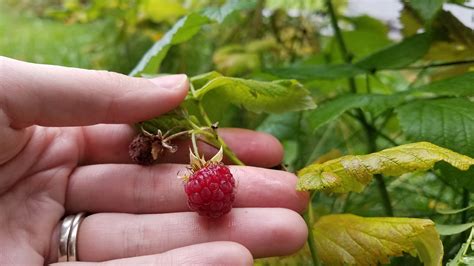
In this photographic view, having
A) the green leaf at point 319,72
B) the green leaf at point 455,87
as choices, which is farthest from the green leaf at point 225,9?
the green leaf at point 455,87

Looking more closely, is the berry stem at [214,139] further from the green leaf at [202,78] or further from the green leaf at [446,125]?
the green leaf at [446,125]

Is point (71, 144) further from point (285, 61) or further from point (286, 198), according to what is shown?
point (285, 61)

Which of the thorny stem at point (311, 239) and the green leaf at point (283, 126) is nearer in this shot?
the thorny stem at point (311, 239)

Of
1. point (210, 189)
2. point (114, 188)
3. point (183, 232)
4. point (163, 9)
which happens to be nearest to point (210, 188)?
point (210, 189)

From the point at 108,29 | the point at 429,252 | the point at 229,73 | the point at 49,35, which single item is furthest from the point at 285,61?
the point at 49,35

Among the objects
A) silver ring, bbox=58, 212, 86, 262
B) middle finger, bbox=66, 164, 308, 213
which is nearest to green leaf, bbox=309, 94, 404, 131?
middle finger, bbox=66, 164, 308, 213

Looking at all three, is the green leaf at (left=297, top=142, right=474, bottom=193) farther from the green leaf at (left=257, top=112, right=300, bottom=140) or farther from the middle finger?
the green leaf at (left=257, top=112, right=300, bottom=140)

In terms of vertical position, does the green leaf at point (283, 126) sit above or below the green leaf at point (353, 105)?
below

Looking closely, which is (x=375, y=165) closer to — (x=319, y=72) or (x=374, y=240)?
(x=374, y=240)
